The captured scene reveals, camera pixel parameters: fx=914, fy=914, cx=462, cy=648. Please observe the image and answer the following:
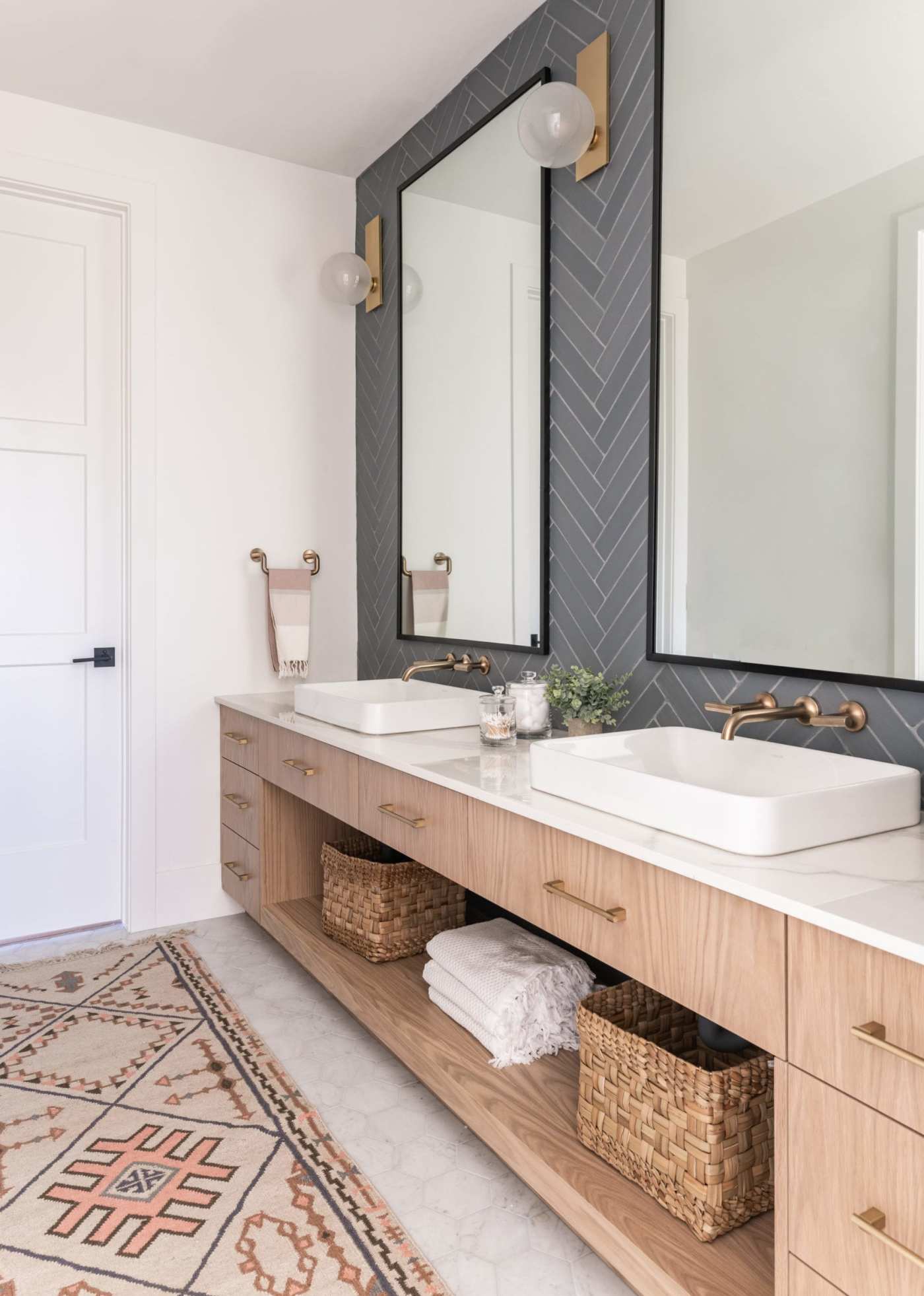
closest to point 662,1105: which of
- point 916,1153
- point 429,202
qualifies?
point 916,1153

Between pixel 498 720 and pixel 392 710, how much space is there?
312 mm

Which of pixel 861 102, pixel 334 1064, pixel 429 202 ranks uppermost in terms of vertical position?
pixel 429 202

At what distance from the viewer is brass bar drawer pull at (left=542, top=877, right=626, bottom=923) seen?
4.18 feet

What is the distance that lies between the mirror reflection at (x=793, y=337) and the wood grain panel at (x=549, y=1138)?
871 mm

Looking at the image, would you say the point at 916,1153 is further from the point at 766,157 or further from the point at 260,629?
the point at 260,629

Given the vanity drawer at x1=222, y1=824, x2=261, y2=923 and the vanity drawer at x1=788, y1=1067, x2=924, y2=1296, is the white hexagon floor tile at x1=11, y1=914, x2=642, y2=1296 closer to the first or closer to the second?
the vanity drawer at x1=222, y1=824, x2=261, y2=923

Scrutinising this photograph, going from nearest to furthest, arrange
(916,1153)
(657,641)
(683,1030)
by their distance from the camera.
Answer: (916,1153) < (683,1030) < (657,641)

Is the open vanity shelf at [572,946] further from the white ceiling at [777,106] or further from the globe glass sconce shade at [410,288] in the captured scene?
the globe glass sconce shade at [410,288]

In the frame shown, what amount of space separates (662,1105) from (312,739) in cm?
127

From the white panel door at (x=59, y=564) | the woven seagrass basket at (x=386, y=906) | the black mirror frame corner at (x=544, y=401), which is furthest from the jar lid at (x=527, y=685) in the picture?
the white panel door at (x=59, y=564)

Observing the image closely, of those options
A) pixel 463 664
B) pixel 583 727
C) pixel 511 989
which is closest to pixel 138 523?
pixel 463 664

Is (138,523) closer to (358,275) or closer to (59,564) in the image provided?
(59,564)

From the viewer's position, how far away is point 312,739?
2311 mm

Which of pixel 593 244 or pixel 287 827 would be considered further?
pixel 287 827
